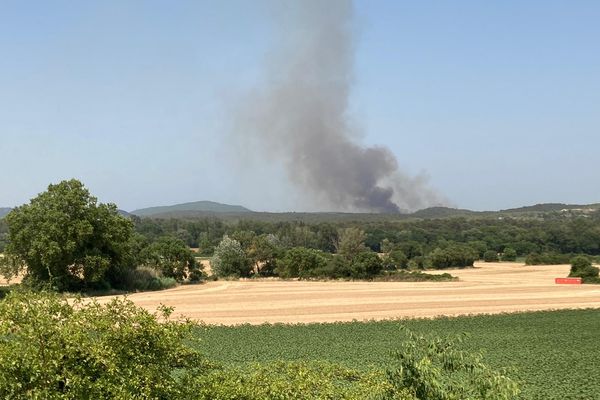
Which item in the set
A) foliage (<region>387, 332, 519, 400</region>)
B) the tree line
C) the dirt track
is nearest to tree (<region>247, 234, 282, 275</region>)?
the tree line

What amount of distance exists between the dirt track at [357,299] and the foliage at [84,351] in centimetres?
3812

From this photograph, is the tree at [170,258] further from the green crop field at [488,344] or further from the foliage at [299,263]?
the green crop field at [488,344]

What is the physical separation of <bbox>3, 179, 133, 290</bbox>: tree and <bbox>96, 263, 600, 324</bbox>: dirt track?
7.19 metres

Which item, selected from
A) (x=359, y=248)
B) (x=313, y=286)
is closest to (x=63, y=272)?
(x=313, y=286)

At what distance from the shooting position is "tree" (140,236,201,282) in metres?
88.5

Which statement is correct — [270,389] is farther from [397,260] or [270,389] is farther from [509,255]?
[509,255]

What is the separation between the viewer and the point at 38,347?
33.3 feet

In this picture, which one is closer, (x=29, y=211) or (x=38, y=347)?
(x=38, y=347)

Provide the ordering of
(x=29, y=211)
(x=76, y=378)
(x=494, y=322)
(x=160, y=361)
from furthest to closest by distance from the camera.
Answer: (x=29, y=211), (x=494, y=322), (x=160, y=361), (x=76, y=378)

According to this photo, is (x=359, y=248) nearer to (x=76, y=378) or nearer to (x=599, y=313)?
(x=599, y=313)

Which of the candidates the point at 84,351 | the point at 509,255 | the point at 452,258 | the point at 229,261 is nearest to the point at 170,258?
the point at 229,261

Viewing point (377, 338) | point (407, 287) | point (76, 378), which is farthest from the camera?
point (407, 287)

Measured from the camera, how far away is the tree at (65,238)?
67062 millimetres

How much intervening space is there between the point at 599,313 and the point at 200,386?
49.9m
